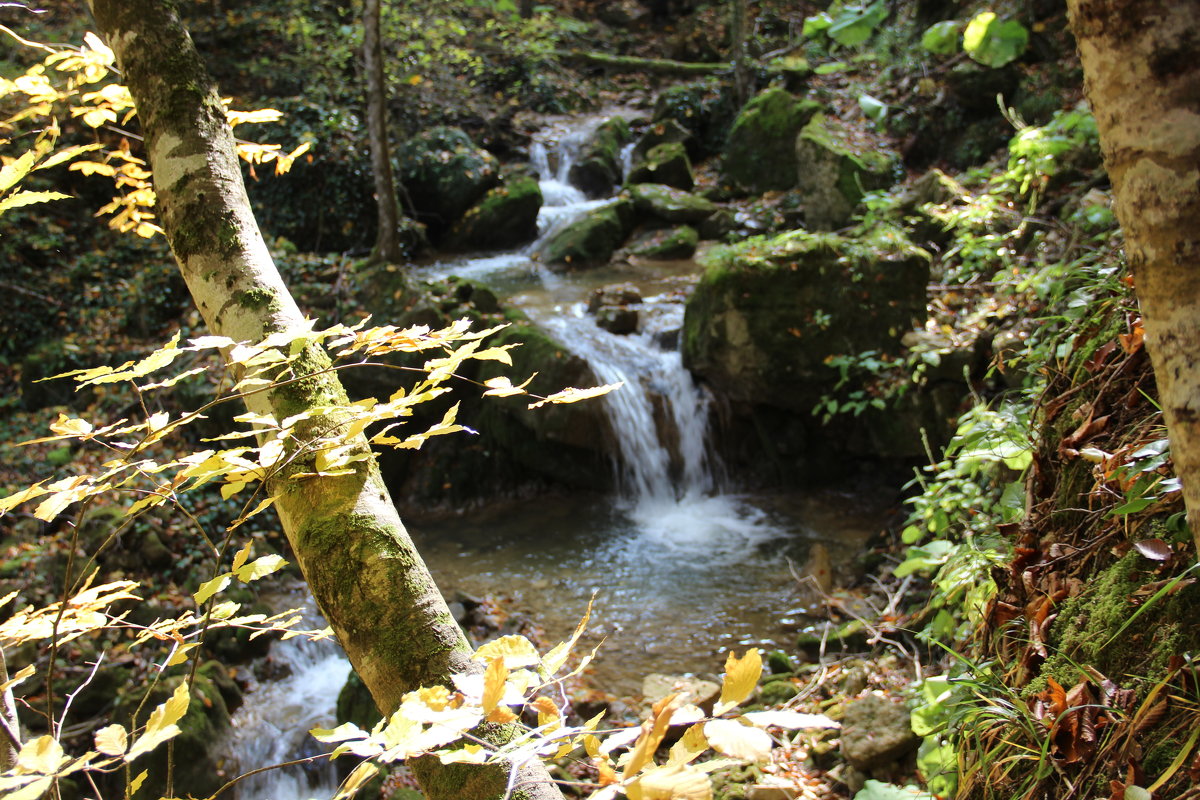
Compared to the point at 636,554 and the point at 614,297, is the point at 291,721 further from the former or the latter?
the point at 614,297

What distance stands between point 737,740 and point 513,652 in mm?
392

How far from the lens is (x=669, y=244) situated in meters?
10.9

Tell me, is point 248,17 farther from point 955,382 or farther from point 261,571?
Answer: point 261,571

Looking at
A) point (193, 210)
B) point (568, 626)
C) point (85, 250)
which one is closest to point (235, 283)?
point (193, 210)

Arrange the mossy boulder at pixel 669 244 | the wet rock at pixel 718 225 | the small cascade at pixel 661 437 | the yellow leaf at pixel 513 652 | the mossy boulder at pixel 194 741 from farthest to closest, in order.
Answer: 1. the wet rock at pixel 718 225
2. the mossy boulder at pixel 669 244
3. the small cascade at pixel 661 437
4. the mossy boulder at pixel 194 741
5. the yellow leaf at pixel 513 652

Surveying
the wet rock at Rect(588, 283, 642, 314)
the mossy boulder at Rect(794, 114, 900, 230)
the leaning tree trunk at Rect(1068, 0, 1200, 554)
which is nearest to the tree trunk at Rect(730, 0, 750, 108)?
the mossy boulder at Rect(794, 114, 900, 230)

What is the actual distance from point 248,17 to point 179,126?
509 inches

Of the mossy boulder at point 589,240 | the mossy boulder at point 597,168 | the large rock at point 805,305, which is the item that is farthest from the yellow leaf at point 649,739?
the mossy boulder at point 597,168

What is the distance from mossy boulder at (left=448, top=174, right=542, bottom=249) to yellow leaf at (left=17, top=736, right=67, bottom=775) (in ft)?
37.2

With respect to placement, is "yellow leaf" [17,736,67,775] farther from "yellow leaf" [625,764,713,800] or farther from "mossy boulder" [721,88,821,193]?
"mossy boulder" [721,88,821,193]

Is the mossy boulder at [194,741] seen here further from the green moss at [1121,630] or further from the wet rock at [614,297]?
the wet rock at [614,297]

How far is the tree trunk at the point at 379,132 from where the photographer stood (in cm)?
790

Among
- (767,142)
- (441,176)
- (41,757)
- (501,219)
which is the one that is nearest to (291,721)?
(41,757)

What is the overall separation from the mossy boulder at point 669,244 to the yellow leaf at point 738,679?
34.0 feet
